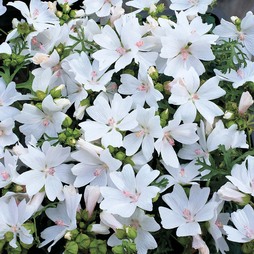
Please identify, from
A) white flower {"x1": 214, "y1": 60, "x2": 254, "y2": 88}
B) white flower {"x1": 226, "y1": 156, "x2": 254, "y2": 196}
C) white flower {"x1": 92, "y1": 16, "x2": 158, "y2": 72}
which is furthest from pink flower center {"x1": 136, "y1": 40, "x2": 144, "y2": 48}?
white flower {"x1": 226, "y1": 156, "x2": 254, "y2": 196}

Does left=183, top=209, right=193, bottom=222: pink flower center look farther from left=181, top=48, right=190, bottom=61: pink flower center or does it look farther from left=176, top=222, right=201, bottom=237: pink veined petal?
left=181, top=48, right=190, bottom=61: pink flower center

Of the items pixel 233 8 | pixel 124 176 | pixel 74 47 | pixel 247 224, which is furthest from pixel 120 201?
pixel 233 8

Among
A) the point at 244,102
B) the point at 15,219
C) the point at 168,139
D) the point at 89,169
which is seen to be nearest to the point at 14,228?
the point at 15,219

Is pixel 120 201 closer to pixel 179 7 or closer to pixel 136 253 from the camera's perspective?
pixel 136 253

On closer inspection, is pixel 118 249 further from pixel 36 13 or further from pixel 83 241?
pixel 36 13

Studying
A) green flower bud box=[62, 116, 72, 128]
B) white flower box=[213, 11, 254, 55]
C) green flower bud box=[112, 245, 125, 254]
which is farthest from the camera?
white flower box=[213, 11, 254, 55]

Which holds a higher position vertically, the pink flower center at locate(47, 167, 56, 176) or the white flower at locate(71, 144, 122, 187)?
the white flower at locate(71, 144, 122, 187)

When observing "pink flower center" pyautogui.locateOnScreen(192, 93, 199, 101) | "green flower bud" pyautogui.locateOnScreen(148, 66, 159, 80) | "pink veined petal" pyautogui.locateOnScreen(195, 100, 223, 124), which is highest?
"green flower bud" pyautogui.locateOnScreen(148, 66, 159, 80)
